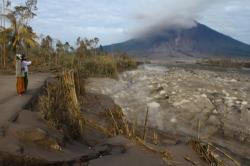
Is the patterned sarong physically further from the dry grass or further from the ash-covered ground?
the dry grass

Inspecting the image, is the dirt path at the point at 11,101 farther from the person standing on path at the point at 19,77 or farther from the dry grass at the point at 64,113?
the dry grass at the point at 64,113

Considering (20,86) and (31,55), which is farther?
(31,55)

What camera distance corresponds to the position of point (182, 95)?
2048 cm

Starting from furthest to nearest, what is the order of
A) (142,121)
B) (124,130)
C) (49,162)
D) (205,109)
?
(205,109) → (142,121) → (124,130) → (49,162)

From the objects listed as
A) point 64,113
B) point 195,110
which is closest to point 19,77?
point 64,113

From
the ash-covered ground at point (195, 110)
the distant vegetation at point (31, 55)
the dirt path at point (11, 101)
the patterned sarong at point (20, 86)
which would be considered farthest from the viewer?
the distant vegetation at point (31, 55)

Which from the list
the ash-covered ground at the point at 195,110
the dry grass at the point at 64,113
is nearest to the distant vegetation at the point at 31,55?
the ash-covered ground at the point at 195,110

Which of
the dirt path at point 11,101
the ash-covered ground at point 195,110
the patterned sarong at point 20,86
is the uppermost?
the patterned sarong at point 20,86

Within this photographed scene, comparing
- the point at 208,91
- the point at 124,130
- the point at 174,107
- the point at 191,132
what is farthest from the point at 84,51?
the point at 124,130

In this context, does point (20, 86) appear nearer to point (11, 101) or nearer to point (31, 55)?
point (11, 101)

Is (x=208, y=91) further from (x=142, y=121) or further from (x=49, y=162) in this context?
(x=49, y=162)

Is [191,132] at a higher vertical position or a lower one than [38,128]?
lower

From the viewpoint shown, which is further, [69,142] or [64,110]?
[64,110]

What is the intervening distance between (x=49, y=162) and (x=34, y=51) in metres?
37.9
